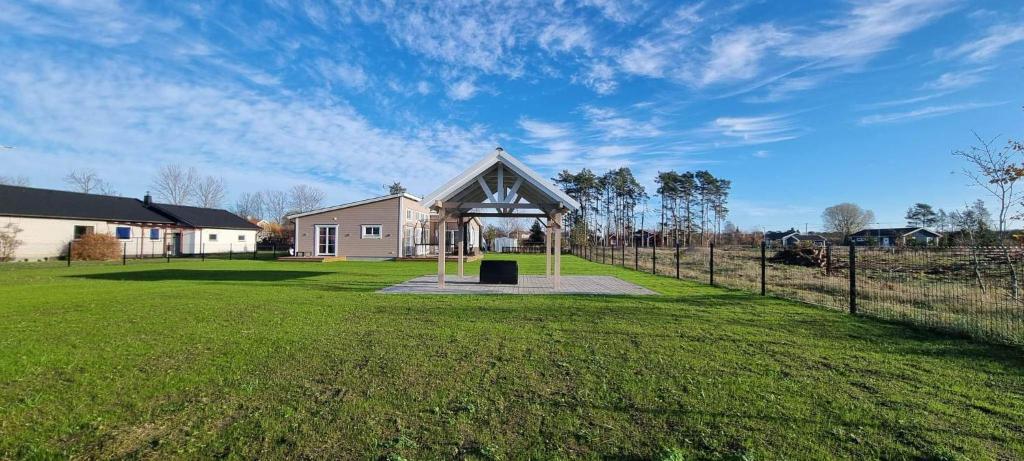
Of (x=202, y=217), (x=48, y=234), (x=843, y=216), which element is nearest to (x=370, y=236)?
(x=202, y=217)

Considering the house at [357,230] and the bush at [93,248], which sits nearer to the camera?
the bush at [93,248]

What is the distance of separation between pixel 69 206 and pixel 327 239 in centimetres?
1427

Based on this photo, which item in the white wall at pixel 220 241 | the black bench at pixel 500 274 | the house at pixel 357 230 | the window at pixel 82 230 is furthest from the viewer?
the white wall at pixel 220 241

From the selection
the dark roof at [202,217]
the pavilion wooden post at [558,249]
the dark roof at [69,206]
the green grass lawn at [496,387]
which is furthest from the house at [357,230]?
the green grass lawn at [496,387]

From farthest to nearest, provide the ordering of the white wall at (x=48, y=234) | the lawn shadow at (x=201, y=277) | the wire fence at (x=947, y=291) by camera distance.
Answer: the white wall at (x=48, y=234), the lawn shadow at (x=201, y=277), the wire fence at (x=947, y=291)

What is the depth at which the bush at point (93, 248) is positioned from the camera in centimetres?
2434

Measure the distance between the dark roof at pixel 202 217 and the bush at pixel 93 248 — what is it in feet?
24.1

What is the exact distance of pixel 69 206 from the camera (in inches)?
1070

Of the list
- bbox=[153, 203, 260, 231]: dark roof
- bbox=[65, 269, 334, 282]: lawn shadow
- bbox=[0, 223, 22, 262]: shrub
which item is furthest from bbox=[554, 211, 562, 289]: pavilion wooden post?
bbox=[153, 203, 260, 231]: dark roof

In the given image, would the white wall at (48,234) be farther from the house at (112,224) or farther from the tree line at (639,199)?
the tree line at (639,199)

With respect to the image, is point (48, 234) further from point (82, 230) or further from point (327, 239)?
point (327, 239)

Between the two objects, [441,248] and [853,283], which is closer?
[853,283]

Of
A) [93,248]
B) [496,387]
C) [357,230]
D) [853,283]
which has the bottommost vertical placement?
[496,387]

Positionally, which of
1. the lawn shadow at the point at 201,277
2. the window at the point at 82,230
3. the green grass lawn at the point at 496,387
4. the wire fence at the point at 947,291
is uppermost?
the window at the point at 82,230
